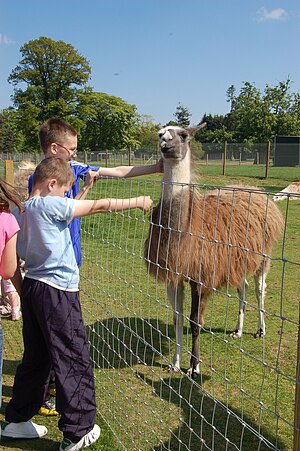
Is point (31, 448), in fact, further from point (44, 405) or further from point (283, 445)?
point (283, 445)

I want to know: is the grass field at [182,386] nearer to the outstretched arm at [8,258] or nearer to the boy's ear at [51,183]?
the boy's ear at [51,183]

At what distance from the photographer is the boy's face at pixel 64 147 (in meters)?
3.20

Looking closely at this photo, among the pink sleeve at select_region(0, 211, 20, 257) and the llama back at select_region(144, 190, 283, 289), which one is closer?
the pink sleeve at select_region(0, 211, 20, 257)

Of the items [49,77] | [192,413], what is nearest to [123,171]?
[192,413]

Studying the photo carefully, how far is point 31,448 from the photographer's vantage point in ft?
9.40

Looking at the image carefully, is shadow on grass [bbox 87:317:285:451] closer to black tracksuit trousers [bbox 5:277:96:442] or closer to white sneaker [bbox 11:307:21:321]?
black tracksuit trousers [bbox 5:277:96:442]

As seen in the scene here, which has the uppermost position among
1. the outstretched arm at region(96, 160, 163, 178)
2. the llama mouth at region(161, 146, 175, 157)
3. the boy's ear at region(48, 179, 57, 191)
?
the llama mouth at region(161, 146, 175, 157)

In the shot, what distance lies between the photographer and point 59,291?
2.66 metres

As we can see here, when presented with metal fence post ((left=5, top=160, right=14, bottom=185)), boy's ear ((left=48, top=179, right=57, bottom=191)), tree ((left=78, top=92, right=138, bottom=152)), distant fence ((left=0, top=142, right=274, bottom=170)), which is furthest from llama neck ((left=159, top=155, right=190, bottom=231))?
tree ((left=78, top=92, right=138, bottom=152))

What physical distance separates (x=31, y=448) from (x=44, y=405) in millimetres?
473

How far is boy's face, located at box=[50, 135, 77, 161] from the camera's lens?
3201 mm

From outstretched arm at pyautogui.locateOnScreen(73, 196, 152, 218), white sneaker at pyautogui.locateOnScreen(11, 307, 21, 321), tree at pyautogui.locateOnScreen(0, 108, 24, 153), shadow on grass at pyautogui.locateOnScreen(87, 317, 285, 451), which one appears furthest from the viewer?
tree at pyautogui.locateOnScreen(0, 108, 24, 153)

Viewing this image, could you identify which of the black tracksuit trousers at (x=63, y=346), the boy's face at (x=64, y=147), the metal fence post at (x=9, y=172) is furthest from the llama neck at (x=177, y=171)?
the metal fence post at (x=9, y=172)

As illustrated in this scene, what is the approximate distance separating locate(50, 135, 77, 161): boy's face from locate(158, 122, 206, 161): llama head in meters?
0.73
